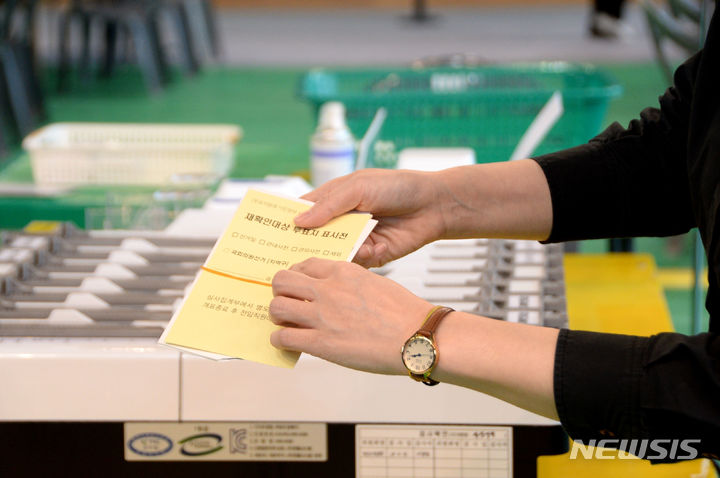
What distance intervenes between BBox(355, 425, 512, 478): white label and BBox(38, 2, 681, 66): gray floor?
246 inches

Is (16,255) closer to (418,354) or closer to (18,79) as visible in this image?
(418,354)

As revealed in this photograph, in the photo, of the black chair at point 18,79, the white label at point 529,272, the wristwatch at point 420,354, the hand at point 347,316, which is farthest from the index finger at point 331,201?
the black chair at point 18,79

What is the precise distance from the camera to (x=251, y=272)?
1163 millimetres

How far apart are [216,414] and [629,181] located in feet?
2.16

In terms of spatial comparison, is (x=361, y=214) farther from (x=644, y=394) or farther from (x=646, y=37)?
(x=646, y=37)

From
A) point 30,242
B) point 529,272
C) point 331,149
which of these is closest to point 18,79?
point 331,149

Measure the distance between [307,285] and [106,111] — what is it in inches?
219

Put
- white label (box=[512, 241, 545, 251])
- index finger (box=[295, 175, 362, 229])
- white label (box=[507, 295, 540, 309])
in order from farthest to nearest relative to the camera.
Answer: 1. white label (box=[512, 241, 545, 251])
2. white label (box=[507, 295, 540, 309])
3. index finger (box=[295, 175, 362, 229])

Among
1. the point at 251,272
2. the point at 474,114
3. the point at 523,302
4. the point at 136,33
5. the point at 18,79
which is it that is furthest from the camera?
the point at 136,33

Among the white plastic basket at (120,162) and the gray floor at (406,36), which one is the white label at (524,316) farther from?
the gray floor at (406,36)

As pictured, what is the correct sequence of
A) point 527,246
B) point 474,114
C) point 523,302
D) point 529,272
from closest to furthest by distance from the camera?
point 523,302, point 529,272, point 527,246, point 474,114

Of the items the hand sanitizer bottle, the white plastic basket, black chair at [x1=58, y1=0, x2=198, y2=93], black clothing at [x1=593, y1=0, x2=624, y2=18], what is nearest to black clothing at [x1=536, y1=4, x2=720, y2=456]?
the hand sanitizer bottle

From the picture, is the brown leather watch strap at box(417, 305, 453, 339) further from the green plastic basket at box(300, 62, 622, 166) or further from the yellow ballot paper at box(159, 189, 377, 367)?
the green plastic basket at box(300, 62, 622, 166)

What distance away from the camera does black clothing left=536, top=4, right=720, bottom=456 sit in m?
0.95
